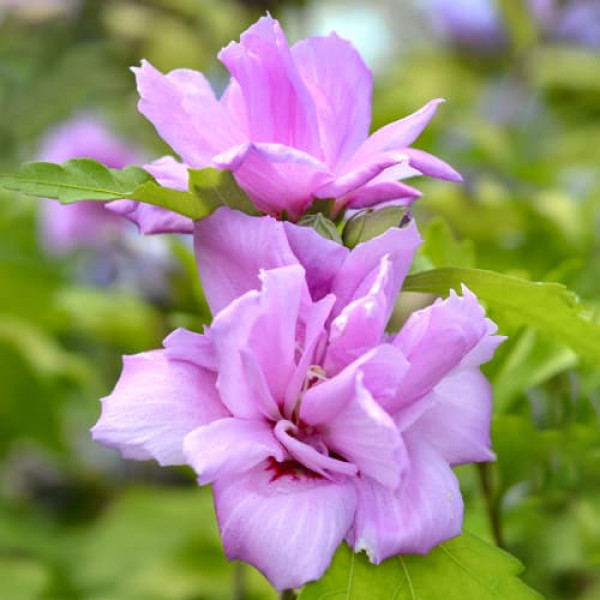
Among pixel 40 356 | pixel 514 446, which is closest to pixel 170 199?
pixel 514 446

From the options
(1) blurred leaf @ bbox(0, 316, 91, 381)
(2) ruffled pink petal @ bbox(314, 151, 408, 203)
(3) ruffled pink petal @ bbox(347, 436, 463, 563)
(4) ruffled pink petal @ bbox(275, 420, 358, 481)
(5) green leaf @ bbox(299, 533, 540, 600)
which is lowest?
(1) blurred leaf @ bbox(0, 316, 91, 381)

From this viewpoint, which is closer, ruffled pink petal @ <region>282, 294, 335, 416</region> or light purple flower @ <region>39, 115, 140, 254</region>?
ruffled pink petal @ <region>282, 294, 335, 416</region>

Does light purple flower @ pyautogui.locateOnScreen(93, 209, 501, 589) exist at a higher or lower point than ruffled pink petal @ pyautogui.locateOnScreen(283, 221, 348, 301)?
lower

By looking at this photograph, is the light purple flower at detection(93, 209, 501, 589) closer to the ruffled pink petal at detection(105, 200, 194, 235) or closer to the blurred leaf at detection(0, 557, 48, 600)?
the ruffled pink petal at detection(105, 200, 194, 235)

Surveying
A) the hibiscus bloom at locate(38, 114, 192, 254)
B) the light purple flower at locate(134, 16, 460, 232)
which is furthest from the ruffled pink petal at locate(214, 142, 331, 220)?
the hibiscus bloom at locate(38, 114, 192, 254)

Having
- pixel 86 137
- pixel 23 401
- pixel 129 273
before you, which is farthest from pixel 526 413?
pixel 86 137

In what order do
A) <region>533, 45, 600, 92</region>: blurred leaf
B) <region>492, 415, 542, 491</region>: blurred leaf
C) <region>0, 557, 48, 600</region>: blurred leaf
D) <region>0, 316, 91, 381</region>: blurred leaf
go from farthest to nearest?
<region>533, 45, 600, 92</region>: blurred leaf, <region>0, 316, 91, 381</region>: blurred leaf, <region>0, 557, 48, 600</region>: blurred leaf, <region>492, 415, 542, 491</region>: blurred leaf

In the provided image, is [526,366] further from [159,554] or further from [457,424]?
[159,554]

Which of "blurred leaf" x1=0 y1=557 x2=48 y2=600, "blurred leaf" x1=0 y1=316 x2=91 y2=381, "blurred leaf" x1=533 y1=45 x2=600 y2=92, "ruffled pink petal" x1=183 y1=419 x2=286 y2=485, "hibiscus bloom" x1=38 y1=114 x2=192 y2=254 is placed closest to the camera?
"ruffled pink petal" x1=183 y1=419 x2=286 y2=485

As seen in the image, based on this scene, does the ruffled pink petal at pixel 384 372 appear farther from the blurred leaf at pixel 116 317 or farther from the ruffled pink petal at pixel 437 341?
the blurred leaf at pixel 116 317
